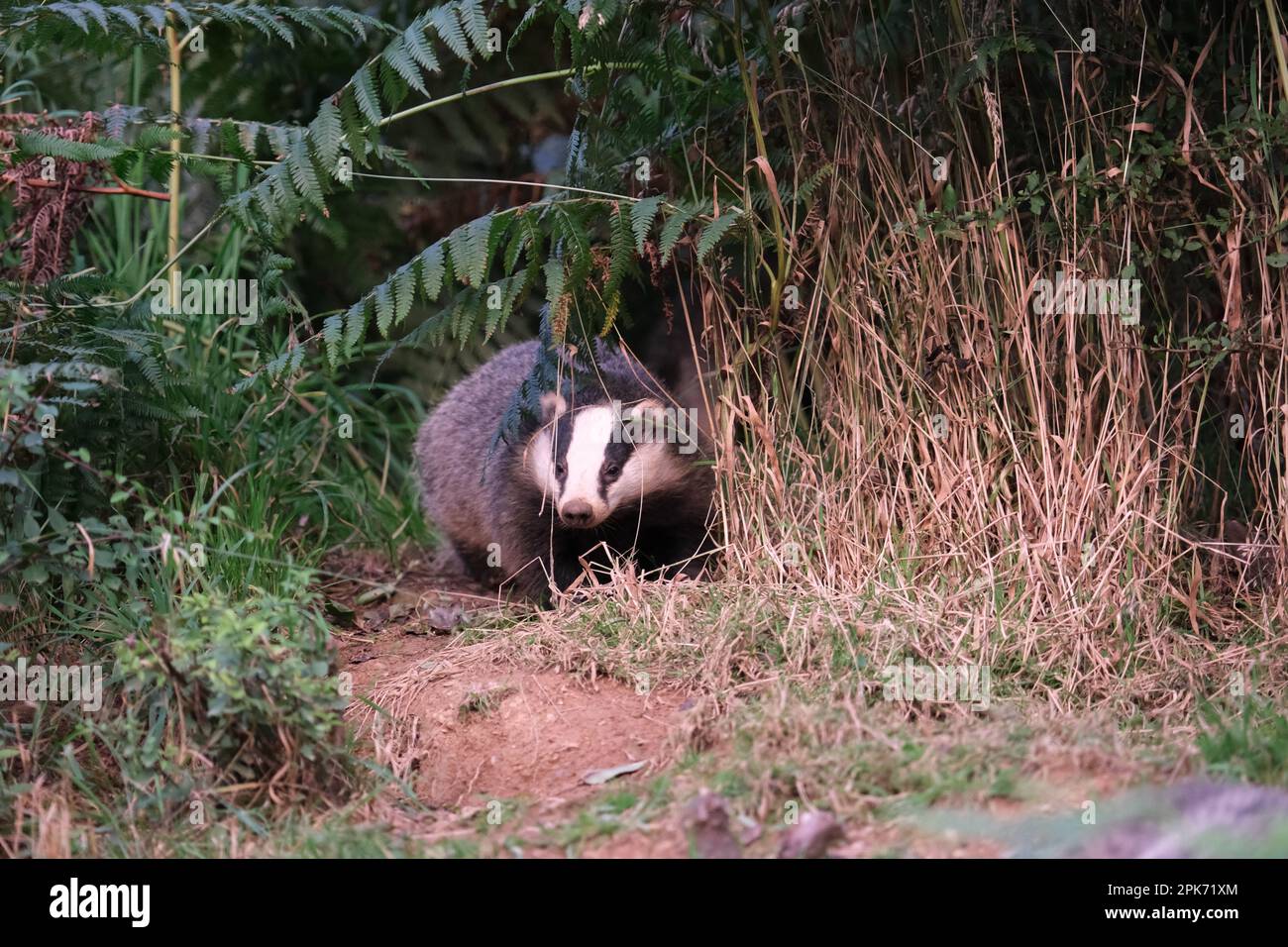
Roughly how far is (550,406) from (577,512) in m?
0.59

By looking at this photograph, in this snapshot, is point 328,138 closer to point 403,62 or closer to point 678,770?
point 403,62

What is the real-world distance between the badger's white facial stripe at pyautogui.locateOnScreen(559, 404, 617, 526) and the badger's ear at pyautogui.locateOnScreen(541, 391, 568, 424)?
0.32ft

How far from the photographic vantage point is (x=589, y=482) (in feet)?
17.0

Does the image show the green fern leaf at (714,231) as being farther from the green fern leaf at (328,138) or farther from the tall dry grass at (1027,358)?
the green fern leaf at (328,138)

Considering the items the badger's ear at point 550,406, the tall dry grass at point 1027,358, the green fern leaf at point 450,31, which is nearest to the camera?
the tall dry grass at point 1027,358

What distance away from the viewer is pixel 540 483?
218 inches

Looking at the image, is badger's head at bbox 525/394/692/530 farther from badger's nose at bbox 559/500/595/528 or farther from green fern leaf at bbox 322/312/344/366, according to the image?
green fern leaf at bbox 322/312/344/366

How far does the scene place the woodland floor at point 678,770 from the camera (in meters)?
3.03

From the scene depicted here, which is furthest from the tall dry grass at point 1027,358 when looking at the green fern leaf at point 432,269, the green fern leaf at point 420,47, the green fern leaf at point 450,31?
the green fern leaf at point 420,47

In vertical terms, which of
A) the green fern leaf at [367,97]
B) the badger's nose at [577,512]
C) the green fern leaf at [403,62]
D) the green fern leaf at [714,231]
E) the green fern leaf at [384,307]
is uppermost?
the green fern leaf at [403,62]

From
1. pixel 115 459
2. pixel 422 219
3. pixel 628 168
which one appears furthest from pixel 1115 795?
pixel 422 219

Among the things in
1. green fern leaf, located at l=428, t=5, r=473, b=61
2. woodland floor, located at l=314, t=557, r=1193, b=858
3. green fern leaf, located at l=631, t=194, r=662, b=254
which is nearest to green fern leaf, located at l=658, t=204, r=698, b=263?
green fern leaf, located at l=631, t=194, r=662, b=254

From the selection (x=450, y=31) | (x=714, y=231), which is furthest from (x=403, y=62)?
(x=714, y=231)

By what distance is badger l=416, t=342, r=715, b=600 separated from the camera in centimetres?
525
